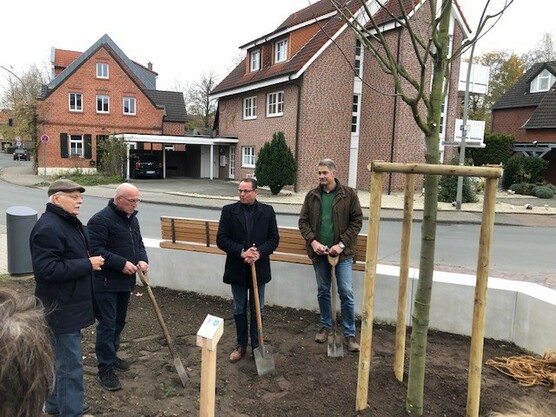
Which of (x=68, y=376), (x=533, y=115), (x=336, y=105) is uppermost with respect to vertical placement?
(x=533, y=115)

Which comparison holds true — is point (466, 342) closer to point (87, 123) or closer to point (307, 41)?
point (307, 41)

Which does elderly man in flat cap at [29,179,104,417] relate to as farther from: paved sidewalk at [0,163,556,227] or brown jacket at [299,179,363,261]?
paved sidewalk at [0,163,556,227]

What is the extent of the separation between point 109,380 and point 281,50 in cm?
2553

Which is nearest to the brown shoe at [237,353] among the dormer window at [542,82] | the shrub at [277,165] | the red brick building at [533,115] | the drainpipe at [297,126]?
the shrub at [277,165]

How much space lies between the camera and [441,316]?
4.75 metres

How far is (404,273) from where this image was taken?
12.3 ft

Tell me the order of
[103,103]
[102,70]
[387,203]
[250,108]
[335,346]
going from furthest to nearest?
[103,103] < [102,70] < [250,108] < [387,203] < [335,346]

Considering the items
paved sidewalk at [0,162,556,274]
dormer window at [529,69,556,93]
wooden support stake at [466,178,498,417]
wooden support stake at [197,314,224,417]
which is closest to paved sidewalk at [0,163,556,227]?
paved sidewalk at [0,162,556,274]

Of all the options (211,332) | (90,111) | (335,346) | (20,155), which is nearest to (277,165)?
(335,346)

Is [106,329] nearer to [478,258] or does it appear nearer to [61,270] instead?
[61,270]

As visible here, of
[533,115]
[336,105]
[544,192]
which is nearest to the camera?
[544,192]

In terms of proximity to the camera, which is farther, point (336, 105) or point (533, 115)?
point (533, 115)

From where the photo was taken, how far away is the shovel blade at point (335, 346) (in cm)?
426

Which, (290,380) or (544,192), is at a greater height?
(544,192)
